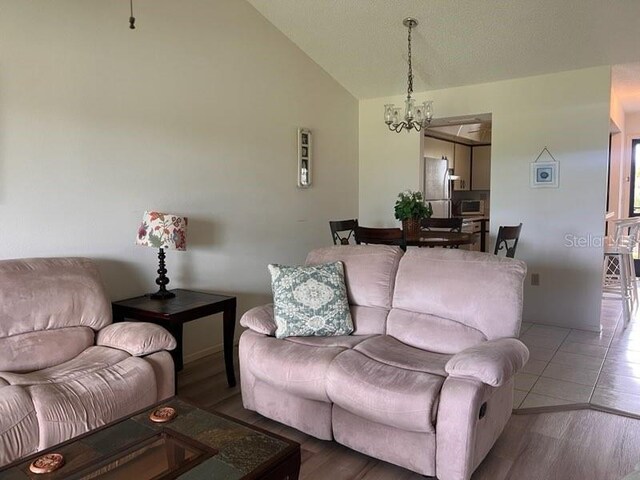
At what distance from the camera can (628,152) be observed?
6730 millimetres

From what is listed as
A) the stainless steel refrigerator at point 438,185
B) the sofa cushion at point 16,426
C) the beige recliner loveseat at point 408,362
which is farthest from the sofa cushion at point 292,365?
the stainless steel refrigerator at point 438,185

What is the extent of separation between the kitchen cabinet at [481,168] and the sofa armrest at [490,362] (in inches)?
243

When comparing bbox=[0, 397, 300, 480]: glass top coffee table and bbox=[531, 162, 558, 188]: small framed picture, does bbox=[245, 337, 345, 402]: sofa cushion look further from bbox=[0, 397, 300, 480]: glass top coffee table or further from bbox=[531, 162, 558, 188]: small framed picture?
bbox=[531, 162, 558, 188]: small framed picture

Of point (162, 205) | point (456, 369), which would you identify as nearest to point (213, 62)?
point (162, 205)

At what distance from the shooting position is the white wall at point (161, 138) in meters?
2.72

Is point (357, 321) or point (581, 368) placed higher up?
point (357, 321)

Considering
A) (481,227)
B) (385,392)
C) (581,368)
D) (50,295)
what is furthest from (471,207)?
(50,295)

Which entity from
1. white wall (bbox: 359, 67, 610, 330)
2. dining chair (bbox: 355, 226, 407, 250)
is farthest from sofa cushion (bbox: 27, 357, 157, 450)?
white wall (bbox: 359, 67, 610, 330)

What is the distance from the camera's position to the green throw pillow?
2754 millimetres

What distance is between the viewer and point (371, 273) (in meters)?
2.92

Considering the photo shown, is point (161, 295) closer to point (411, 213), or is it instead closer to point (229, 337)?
point (229, 337)

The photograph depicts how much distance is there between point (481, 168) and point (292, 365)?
658 centimetres

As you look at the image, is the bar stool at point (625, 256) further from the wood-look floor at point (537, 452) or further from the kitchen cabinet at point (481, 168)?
the kitchen cabinet at point (481, 168)

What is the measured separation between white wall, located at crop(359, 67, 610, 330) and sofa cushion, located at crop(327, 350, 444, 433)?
2.98m
